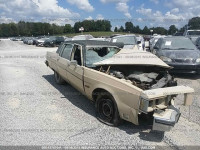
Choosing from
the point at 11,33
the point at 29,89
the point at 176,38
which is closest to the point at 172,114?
the point at 29,89

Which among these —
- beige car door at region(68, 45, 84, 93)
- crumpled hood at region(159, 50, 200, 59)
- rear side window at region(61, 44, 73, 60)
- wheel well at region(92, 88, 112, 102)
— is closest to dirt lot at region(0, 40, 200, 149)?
wheel well at region(92, 88, 112, 102)

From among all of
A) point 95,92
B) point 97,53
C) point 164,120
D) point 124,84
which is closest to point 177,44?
point 97,53

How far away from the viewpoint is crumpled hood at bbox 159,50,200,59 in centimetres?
747

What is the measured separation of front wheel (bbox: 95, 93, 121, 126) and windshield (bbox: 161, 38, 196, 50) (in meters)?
5.26

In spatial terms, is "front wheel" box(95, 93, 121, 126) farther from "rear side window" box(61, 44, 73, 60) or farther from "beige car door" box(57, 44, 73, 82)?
"rear side window" box(61, 44, 73, 60)

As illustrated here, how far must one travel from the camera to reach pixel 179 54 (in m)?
7.64

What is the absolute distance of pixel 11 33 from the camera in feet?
361

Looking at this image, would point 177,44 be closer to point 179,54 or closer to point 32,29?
point 179,54

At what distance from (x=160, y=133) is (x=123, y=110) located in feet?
2.67

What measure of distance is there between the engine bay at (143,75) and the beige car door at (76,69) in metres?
0.48

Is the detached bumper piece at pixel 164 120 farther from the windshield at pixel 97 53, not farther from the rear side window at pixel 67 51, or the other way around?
the rear side window at pixel 67 51

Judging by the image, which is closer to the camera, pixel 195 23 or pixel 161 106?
pixel 161 106

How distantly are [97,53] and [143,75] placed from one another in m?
1.52

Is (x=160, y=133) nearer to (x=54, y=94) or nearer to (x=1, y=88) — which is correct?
(x=54, y=94)
